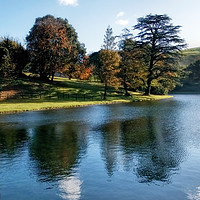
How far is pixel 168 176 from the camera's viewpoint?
1103 cm

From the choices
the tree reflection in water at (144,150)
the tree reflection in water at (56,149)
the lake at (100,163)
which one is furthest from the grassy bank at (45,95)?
the lake at (100,163)

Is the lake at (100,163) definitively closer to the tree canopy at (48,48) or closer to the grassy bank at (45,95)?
the grassy bank at (45,95)

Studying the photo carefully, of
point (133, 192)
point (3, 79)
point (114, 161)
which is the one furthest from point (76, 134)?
point (3, 79)

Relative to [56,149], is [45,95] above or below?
above

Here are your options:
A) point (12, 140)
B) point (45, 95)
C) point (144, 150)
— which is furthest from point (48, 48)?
point (144, 150)

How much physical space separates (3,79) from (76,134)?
1705 inches

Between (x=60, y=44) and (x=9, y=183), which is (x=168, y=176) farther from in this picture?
(x=60, y=44)

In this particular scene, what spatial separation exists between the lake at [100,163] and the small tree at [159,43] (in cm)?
4563

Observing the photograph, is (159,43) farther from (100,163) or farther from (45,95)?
(100,163)

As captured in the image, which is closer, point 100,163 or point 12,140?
point 100,163

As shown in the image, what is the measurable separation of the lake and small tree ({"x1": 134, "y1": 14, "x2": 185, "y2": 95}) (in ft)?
150

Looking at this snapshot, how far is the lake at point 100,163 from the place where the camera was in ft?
31.3

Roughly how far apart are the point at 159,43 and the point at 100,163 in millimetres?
58341

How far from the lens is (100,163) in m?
13.1
